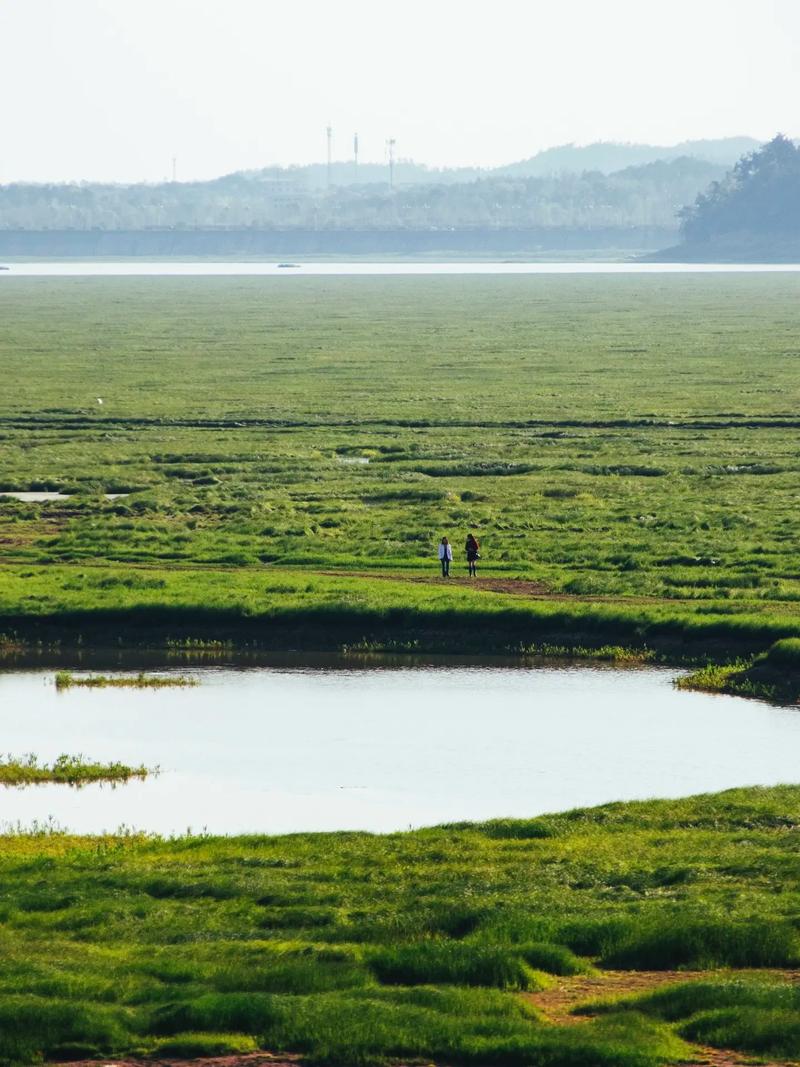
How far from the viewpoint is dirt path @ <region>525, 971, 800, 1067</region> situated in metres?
17.4

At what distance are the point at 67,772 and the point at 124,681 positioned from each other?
7.70 m

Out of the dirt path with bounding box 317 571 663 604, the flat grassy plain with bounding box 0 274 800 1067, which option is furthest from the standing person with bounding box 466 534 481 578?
the flat grassy plain with bounding box 0 274 800 1067

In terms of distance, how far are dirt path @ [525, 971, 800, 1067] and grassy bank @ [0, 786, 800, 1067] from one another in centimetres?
19

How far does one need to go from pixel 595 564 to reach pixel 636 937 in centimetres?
3045

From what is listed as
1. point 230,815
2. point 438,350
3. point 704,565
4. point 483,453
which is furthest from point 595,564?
point 438,350

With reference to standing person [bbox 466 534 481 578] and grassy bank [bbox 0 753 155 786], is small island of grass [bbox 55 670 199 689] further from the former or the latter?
standing person [bbox 466 534 481 578]

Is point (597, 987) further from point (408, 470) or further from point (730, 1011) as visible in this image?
point (408, 470)

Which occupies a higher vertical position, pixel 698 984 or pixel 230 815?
pixel 698 984

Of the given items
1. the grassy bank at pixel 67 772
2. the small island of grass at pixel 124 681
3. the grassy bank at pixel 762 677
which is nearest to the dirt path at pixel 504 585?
the grassy bank at pixel 762 677

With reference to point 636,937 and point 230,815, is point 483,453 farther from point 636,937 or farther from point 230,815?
point 636,937

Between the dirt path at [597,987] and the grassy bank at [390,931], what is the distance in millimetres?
189

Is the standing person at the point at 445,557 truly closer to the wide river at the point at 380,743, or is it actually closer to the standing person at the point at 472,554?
the standing person at the point at 472,554

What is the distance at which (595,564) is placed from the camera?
49.7 m

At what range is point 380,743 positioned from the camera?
34.0m
